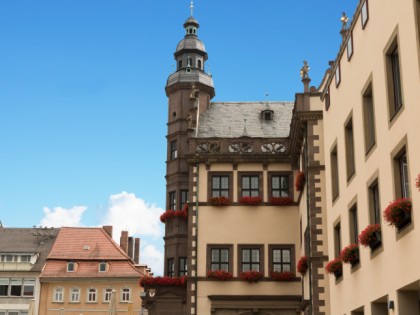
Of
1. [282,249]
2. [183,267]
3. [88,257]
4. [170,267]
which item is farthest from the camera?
[88,257]

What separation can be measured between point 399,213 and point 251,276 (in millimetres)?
21530

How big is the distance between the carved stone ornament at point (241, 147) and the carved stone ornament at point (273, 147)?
683mm

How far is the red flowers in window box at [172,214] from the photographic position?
133 feet

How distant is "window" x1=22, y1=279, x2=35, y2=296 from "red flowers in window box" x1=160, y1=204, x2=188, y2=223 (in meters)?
27.2

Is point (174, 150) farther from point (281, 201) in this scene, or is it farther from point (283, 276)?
point (283, 276)

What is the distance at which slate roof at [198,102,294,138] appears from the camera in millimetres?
43062

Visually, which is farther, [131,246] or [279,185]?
[131,246]

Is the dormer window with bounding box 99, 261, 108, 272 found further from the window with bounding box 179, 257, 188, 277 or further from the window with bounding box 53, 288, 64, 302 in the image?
the window with bounding box 179, 257, 188, 277

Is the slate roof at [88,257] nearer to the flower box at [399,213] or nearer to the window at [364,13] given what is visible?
the window at [364,13]

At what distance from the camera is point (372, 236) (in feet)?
63.9

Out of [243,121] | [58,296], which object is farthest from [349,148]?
[58,296]

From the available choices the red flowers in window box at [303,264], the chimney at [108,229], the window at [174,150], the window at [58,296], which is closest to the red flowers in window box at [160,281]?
the window at [174,150]

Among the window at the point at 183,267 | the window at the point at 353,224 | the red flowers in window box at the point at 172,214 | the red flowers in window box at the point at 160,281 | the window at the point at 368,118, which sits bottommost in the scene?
the window at the point at 353,224

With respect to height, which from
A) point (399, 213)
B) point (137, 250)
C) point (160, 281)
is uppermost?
point (137, 250)
